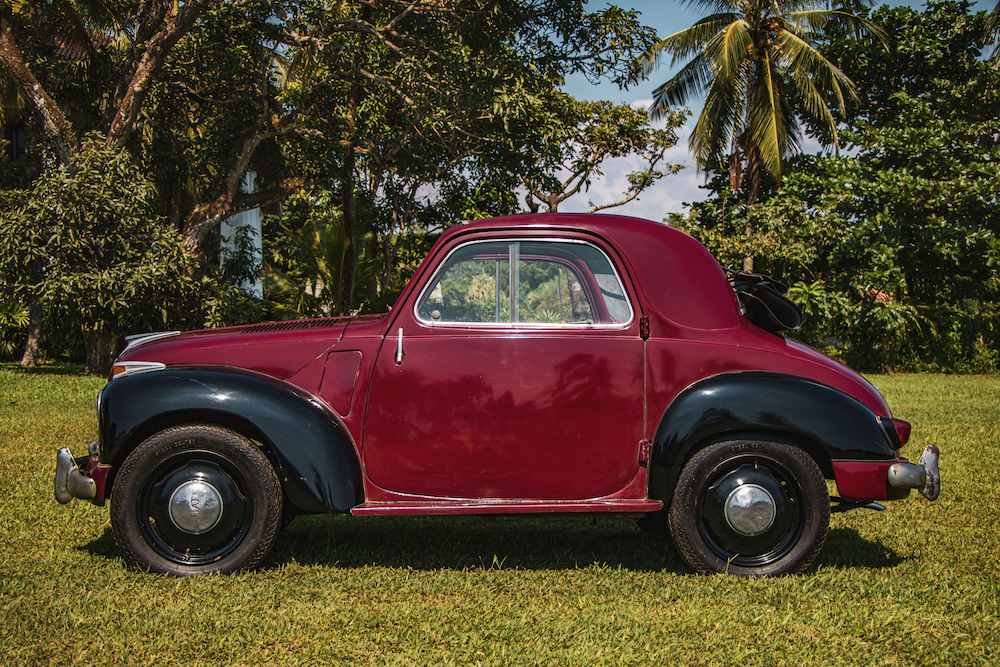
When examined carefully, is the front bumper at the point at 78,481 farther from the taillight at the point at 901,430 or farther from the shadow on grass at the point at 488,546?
the taillight at the point at 901,430

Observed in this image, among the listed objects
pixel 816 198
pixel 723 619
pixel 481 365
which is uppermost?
pixel 816 198

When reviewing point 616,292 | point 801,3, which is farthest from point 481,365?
point 801,3

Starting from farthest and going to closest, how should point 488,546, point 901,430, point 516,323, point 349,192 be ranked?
point 349,192
point 488,546
point 901,430
point 516,323

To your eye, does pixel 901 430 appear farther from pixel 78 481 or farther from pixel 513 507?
pixel 78 481

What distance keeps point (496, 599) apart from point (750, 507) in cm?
134

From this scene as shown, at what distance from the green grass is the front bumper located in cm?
40

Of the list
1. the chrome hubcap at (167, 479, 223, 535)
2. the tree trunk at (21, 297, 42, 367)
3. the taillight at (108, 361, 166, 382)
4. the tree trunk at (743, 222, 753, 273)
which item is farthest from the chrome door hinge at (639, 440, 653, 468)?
the tree trunk at (743, 222, 753, 273)

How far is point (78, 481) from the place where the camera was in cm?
391

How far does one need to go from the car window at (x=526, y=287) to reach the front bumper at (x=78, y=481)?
5.83 feet

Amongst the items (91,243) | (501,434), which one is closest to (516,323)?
(501,434)

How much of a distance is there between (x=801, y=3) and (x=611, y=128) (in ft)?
22.2

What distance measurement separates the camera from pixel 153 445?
12.8ft

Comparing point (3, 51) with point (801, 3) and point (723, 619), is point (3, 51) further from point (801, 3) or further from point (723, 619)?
point (801, 3)

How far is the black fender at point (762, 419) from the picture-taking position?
12.7ft
